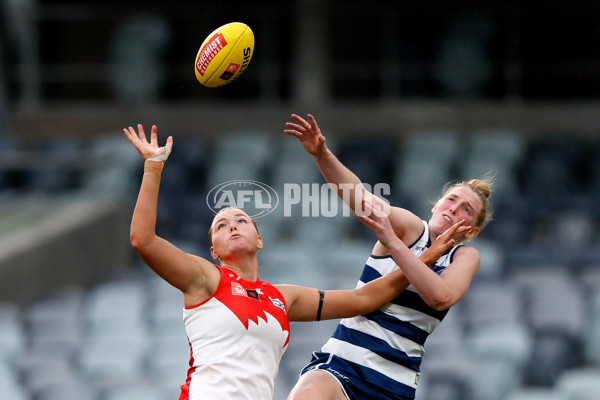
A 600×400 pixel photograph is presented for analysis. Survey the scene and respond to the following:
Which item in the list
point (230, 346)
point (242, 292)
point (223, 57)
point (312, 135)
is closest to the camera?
point (230, 346)

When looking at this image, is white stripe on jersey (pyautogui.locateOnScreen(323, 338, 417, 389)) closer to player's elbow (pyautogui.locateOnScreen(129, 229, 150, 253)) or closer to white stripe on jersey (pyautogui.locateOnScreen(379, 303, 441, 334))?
white stripe on jersey (pyautogui.locateOnScreen(379, 303, 441, 334))

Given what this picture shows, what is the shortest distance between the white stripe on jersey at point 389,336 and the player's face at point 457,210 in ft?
1.67

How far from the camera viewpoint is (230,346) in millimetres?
3936

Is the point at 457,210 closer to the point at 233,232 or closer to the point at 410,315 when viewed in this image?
the point at 410,315

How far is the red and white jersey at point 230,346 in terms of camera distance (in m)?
3.89

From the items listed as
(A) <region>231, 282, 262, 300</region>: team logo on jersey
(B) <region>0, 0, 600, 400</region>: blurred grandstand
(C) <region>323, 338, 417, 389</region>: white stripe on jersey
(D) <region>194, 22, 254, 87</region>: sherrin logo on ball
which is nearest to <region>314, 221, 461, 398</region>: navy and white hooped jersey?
(C) <region>323, 338, 417, 389</region>: white stripe on jersey

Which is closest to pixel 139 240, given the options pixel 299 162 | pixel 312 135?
pixel 312 135

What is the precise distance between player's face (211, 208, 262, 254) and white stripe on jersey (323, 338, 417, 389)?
2.10ft

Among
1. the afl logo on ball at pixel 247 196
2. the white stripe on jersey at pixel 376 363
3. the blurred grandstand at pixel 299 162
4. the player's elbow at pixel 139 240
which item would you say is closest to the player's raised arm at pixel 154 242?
the player's elbow at pixel 139 240

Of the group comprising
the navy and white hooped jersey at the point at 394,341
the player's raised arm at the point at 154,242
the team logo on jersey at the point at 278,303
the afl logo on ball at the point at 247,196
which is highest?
the afl logo on ball at the point at 247,196

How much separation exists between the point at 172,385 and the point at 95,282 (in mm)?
2402

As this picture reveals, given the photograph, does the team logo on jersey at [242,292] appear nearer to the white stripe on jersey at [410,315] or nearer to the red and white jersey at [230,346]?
the red and white jersey at [230,346]

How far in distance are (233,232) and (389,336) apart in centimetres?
87

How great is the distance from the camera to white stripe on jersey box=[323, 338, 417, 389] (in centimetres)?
433
